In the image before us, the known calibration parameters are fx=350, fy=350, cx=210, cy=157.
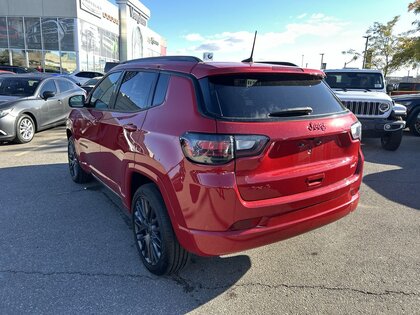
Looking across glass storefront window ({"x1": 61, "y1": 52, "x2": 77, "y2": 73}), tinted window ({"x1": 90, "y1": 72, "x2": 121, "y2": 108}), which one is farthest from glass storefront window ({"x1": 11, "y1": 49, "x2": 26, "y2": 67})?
tinted window ({"x1": 90, "y1": 72, "x2": 121, "y2": 108})

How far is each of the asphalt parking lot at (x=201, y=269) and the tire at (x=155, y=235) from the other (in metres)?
0.15

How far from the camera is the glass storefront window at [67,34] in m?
29.3

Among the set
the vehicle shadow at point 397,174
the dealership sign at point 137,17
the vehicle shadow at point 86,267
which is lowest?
the vehicle shadow at point 86,267

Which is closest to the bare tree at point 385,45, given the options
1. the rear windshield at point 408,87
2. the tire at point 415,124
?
the rear windshield at point 408,87

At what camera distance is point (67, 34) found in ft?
96.4

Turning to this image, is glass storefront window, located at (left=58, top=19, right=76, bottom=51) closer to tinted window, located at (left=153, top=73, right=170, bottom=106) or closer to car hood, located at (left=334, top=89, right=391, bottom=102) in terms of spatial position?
car hood, located at (left=334, top=89, right=391, bottom=102)

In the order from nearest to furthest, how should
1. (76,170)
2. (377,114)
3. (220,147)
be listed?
(220,147) < (76,170) < (377,114)

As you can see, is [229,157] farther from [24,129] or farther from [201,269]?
[24,129]

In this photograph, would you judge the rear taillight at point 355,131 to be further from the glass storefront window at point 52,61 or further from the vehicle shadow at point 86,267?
the glass storefront window at point 52,61

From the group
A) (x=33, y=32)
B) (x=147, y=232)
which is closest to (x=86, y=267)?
(x=147, y=232)

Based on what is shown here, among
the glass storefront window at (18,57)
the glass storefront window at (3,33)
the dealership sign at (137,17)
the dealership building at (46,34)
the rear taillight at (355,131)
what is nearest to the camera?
the rear taillight at (355,131)

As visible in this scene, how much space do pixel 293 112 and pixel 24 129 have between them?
7519mm

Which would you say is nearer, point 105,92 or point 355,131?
point 355,131

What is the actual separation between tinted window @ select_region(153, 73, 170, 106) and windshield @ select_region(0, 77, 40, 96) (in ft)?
23.3
